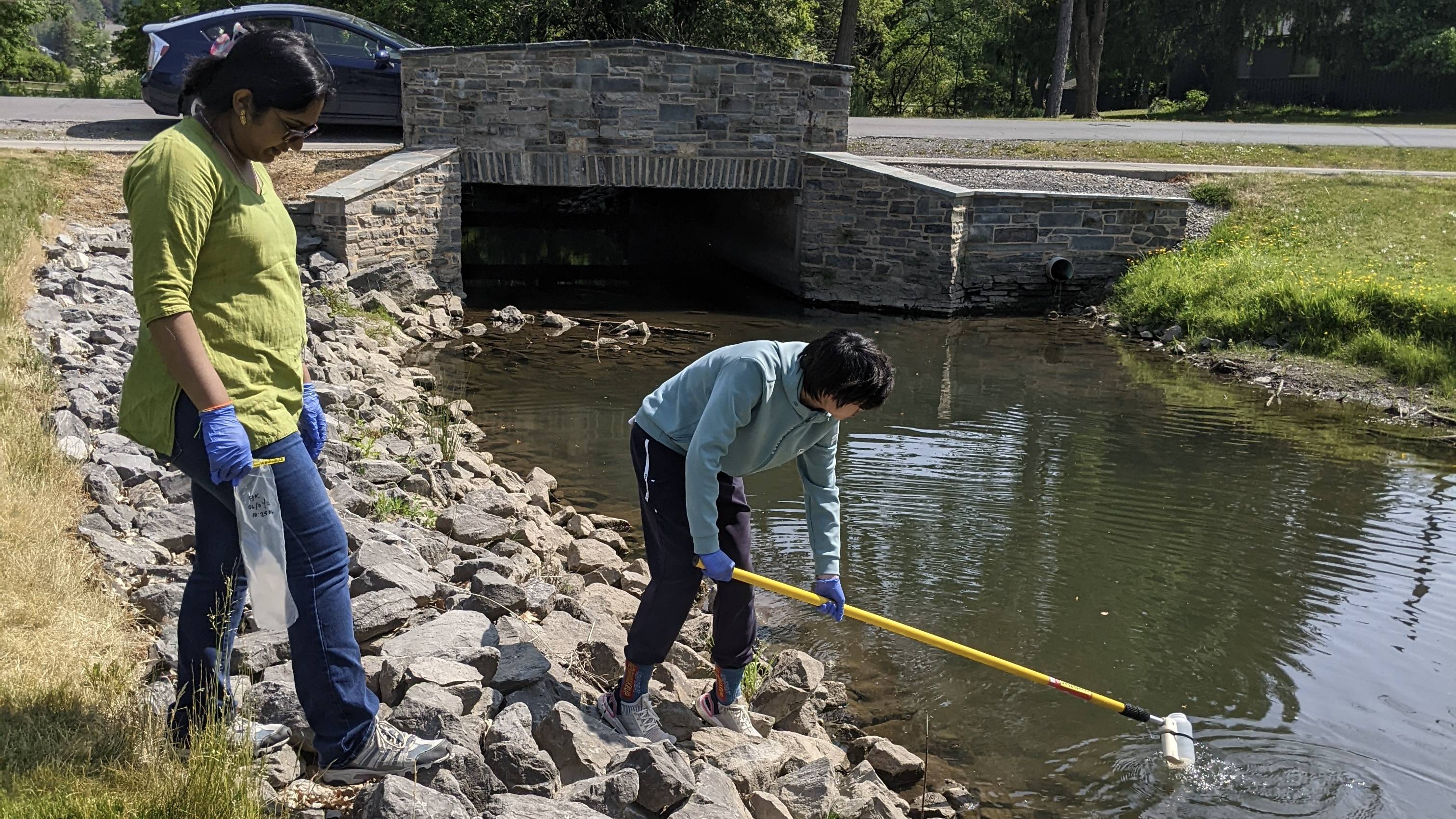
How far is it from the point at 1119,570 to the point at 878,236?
8.65 meters

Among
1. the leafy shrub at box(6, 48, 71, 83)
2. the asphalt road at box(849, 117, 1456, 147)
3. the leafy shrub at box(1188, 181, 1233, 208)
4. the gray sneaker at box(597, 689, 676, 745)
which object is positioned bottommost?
the gray sneaker at box(597, 689, 676, 745)

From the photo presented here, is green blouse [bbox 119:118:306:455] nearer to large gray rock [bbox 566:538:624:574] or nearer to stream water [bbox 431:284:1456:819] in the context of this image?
stream water [bbox 431:284:1456:819]

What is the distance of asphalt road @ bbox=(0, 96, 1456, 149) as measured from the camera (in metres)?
16.2

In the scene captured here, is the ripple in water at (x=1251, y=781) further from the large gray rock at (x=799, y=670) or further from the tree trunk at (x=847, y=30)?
the tree trunk at (x=847, y=30)

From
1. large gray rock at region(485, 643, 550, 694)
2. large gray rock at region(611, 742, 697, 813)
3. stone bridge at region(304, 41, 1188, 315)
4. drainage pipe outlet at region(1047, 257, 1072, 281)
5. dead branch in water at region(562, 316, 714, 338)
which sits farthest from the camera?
drainage pipe outlet at region(1047, 257, 1072, 281)

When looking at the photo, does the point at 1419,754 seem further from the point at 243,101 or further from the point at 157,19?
the point at 157,19

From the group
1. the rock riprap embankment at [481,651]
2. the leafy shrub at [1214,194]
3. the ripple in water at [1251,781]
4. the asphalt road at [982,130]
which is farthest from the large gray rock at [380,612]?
the leafy shrub at [1214,194]

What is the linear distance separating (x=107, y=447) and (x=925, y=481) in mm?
5008

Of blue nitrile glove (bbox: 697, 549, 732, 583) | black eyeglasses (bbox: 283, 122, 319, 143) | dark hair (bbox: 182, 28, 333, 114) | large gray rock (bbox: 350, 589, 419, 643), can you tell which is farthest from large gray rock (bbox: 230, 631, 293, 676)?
dark hair (bbox: 182, 28, 333, 114)

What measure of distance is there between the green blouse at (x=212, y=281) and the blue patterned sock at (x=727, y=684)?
1.87 metres

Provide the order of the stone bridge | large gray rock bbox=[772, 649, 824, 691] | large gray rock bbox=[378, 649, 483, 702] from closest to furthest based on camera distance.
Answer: large gray rock bbox=[378, 649, 483, 702] → large gray rock bbox=[772, 649, 824, 691] → the stone bridge

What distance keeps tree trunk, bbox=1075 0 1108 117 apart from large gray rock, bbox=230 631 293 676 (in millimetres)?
29001

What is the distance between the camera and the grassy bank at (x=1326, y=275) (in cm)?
1168

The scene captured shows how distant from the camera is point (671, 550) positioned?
4.02 m
